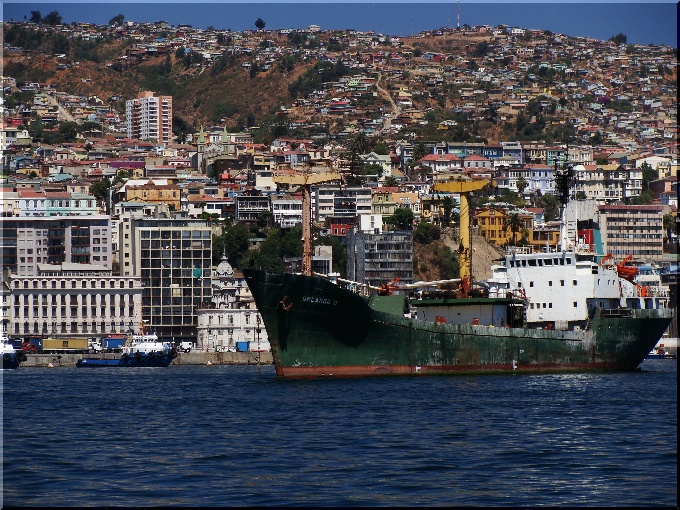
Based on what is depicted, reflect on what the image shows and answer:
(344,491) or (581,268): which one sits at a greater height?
(581,268)

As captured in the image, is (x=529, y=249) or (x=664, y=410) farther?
(x=529, y=249)

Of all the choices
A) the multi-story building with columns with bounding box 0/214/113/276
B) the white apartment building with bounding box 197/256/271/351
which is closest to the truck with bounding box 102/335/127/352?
the white apartment building with bounding box 197/256/271/351

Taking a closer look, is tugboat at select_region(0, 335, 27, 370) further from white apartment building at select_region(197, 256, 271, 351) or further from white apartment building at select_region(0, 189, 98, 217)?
white apartment building at select_region(0, 189, 98, 217)

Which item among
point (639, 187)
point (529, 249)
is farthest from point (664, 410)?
point (639, 187)

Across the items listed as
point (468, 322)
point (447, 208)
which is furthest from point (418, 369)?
point (447, 208)

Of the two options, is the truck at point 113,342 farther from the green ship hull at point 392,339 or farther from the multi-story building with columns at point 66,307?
the green ship hull at point 392,339

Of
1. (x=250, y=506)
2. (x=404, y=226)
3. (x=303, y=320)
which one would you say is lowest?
(x=250, y=506)

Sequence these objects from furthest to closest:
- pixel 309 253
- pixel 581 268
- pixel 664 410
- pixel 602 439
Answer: pixel 581 268, pixel 309 253, pixel 664 410, pixel 602 439

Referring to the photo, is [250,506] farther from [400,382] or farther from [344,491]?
[400,382]

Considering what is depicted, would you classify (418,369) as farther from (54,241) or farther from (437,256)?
(54,241)
